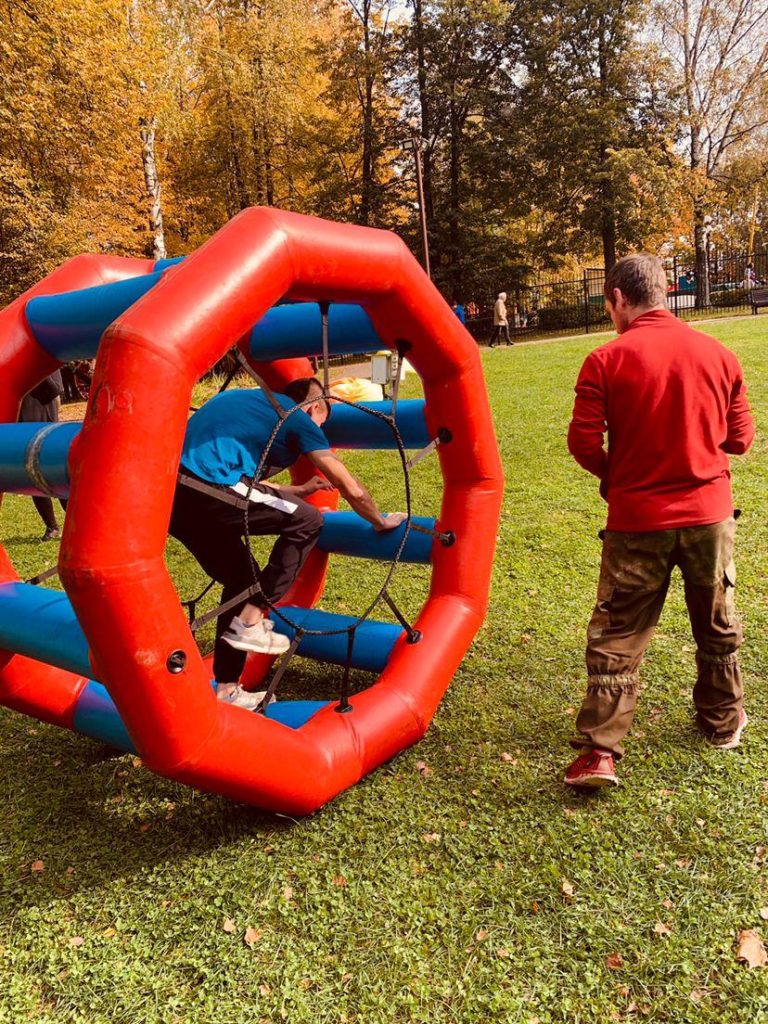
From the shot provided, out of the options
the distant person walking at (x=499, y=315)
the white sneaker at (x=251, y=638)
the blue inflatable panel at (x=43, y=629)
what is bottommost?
the white sneaker at (x=251, y=638)

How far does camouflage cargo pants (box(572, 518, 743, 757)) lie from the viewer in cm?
297

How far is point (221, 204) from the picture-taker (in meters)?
27.6

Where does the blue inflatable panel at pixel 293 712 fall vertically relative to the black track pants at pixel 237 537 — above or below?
below

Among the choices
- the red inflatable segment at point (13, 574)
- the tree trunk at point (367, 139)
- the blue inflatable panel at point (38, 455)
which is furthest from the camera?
the tree trunk at point (367, 139)

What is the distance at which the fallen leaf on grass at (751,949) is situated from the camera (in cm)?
230

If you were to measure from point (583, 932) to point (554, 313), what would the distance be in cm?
2865

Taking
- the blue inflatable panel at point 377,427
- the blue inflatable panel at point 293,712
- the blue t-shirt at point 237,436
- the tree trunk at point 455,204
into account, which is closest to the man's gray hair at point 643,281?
the blue inflatable panel at point 377,427

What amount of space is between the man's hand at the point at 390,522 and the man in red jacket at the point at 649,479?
1.25 m

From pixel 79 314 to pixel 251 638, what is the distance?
5.44 feet

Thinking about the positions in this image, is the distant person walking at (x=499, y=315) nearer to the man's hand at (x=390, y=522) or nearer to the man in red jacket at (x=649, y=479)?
the man's hand at (x=390, y=522)

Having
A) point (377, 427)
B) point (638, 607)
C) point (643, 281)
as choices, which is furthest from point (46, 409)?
point (638, 607)

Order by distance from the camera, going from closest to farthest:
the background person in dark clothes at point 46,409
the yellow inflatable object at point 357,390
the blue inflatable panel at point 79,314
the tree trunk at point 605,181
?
the blue inflatable panel at point 79,314
the background person in dark clothes at point 46,409
the yellow inflatable object at point 357,390
the tree trunk at point 605,181

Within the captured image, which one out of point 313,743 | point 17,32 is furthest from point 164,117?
point 313,743

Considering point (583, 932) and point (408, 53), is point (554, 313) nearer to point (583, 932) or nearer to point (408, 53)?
point (408, 53)
